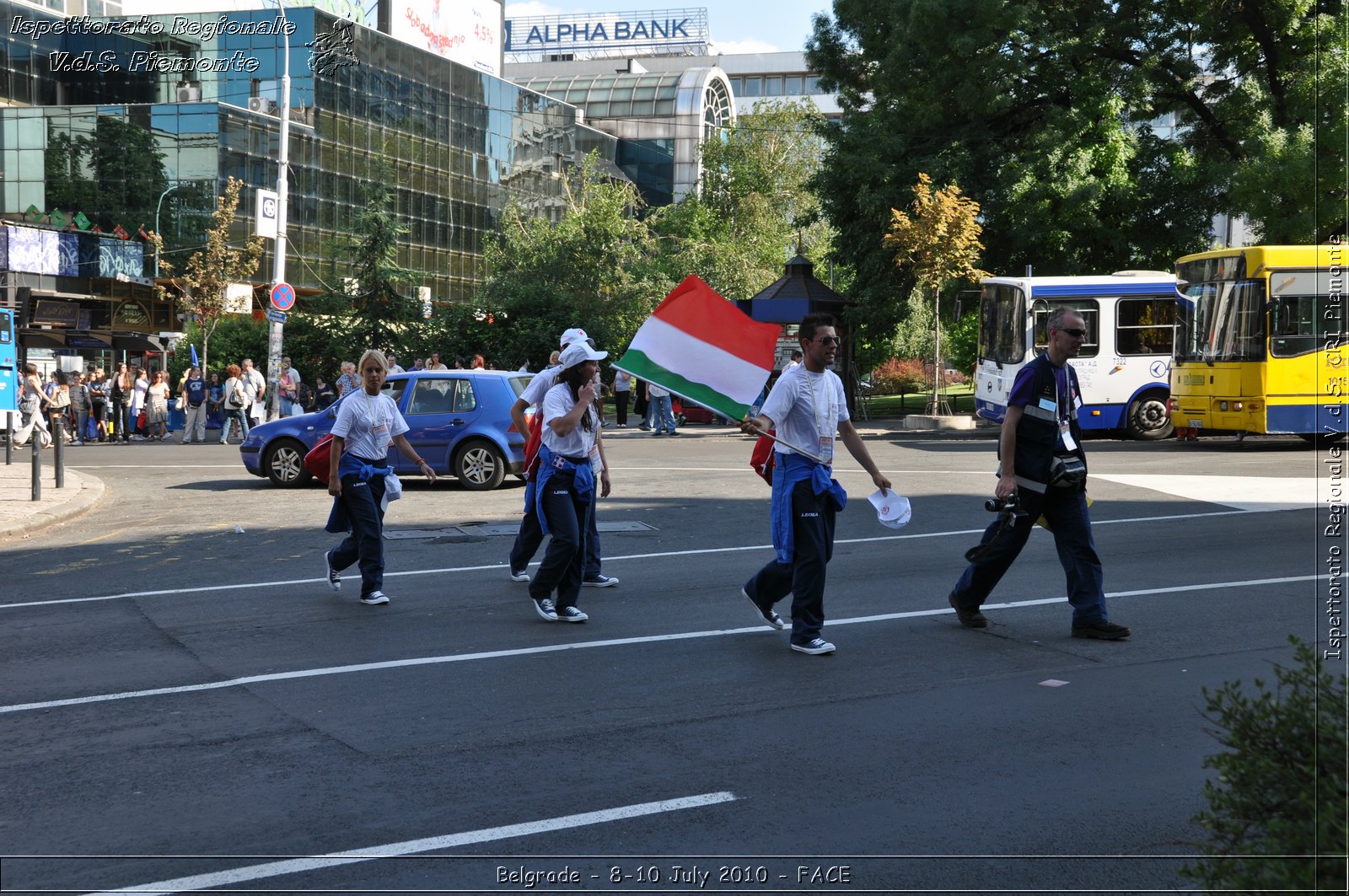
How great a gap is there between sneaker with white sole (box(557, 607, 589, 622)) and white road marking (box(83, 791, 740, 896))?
11.7 feet

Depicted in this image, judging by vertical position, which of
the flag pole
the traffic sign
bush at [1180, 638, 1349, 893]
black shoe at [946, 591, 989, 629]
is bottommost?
black shoe at [946, 591, 989, 629]

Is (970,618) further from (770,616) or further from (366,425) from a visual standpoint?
(366,425)

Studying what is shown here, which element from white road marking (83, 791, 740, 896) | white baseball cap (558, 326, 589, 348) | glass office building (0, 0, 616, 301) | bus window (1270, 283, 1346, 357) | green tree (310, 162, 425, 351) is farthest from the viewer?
glass office building (0, 0, 616, 301)

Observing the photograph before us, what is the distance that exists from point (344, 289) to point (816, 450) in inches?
1376

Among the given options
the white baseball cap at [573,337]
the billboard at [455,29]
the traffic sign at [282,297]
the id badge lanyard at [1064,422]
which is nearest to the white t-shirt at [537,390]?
the white baseball cap at [573,337]

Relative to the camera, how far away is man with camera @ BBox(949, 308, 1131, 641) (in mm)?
7680

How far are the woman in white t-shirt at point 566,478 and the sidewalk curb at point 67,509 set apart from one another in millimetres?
7751

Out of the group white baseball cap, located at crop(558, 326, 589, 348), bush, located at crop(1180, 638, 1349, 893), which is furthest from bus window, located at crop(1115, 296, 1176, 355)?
bush, located at crop(1180, 638, 1349, 893)

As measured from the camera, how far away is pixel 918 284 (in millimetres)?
33719

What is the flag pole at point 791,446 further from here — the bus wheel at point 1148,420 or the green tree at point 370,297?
the green tree at point 370,297

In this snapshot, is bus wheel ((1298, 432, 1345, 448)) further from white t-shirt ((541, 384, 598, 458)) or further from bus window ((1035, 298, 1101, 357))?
white t-shirt ((541, 384, 598, 458))

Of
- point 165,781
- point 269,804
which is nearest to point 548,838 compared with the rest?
point 269,804

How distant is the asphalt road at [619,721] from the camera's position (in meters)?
4.37

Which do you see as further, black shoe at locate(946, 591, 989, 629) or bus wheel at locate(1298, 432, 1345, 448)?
bus wheel at locate(1298, 432, 1345, 448)
